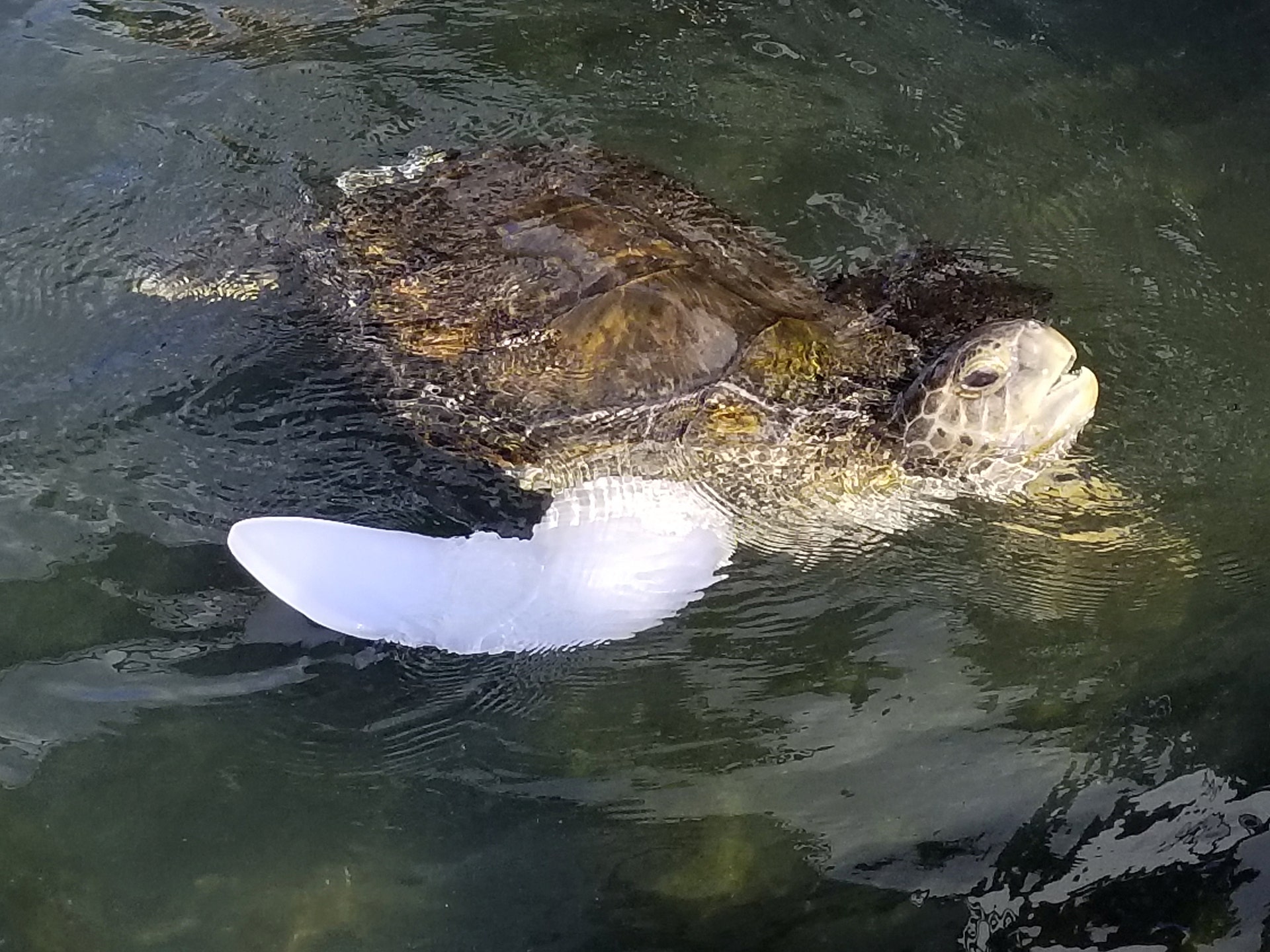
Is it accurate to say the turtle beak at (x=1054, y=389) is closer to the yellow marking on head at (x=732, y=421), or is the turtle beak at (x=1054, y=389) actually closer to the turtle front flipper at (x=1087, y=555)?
the turtle front flipper at (x=1087, y=555)

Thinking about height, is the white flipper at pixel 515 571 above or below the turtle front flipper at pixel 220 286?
below

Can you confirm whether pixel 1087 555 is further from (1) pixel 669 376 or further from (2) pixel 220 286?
(2) pixel 220 286

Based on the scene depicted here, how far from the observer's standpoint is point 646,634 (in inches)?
113

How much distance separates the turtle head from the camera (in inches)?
112

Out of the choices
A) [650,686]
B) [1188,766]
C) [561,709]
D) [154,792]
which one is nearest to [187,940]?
[154,792]

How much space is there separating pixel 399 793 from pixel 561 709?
0.48 m

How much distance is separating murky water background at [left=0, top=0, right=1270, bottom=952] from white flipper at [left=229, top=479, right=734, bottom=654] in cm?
10

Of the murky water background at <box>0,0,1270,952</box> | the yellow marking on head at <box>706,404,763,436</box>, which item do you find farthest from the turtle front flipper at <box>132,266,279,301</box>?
the yellow marking on head at <box>706,404,763,436</box>

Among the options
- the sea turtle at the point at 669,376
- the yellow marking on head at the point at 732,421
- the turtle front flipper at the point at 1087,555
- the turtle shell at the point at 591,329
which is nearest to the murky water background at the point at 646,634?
the turtle front flipper at the point at 1087,555

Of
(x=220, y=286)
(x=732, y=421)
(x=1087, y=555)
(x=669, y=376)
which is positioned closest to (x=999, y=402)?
(x=1087, y=555)

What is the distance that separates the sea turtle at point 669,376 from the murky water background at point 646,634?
184 mm

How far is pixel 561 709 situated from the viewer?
278 cm

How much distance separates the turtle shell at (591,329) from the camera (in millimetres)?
2857

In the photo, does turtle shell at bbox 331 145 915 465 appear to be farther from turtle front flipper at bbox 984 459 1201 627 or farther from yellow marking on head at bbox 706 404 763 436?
turtle front flipper at bbox 984 459 1201 627
